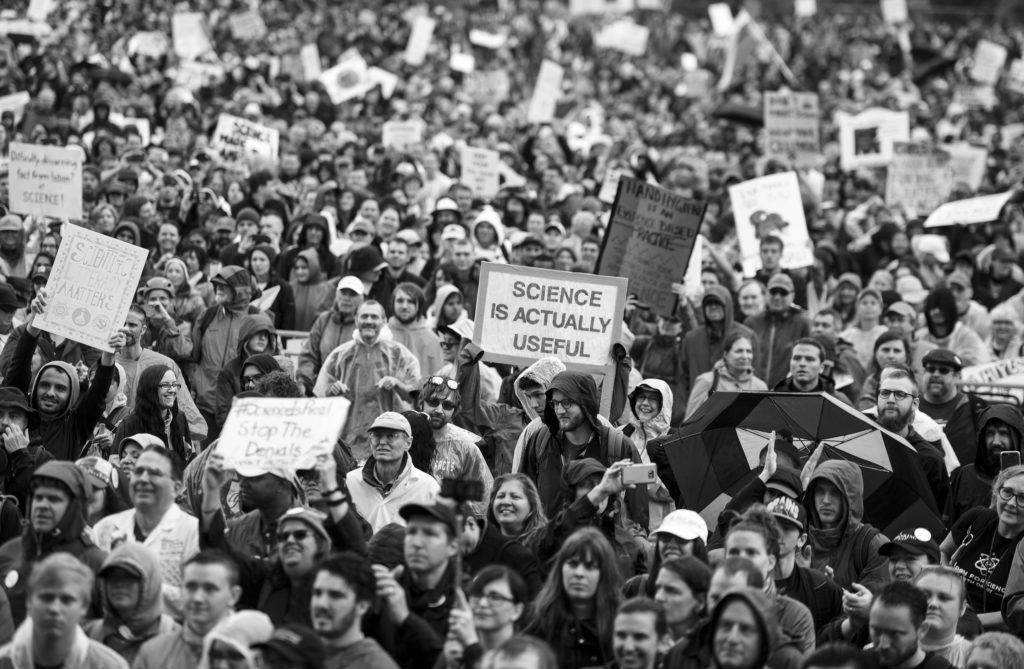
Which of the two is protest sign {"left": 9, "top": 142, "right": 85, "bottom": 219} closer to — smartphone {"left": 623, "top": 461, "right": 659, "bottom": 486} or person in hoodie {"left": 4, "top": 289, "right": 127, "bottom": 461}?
person in hoodie {"left": 4, "top": 289, "right": 127, "bottom": 461}

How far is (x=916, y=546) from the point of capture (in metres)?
8.45

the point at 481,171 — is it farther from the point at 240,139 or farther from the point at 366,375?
the point at 366,375

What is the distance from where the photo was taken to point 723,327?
1338cm

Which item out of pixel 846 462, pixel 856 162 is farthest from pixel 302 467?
pixel 856 162

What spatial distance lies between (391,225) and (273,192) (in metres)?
1.69

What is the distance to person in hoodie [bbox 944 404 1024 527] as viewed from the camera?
10.5 meters

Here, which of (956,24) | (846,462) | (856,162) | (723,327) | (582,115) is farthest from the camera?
(956,24)

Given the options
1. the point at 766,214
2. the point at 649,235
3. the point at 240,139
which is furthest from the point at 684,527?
the point at 240,139

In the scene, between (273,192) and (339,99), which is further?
(339,99)

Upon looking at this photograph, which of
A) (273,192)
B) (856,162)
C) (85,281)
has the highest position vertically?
(856,162)

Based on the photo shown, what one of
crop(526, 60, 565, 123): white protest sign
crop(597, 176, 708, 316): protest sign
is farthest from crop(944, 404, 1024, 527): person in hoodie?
crop(526, 60, 565, 123): white protest sign

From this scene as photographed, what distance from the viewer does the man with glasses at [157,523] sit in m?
8.04

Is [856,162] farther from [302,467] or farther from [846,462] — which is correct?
[302,467]

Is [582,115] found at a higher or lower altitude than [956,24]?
lower
